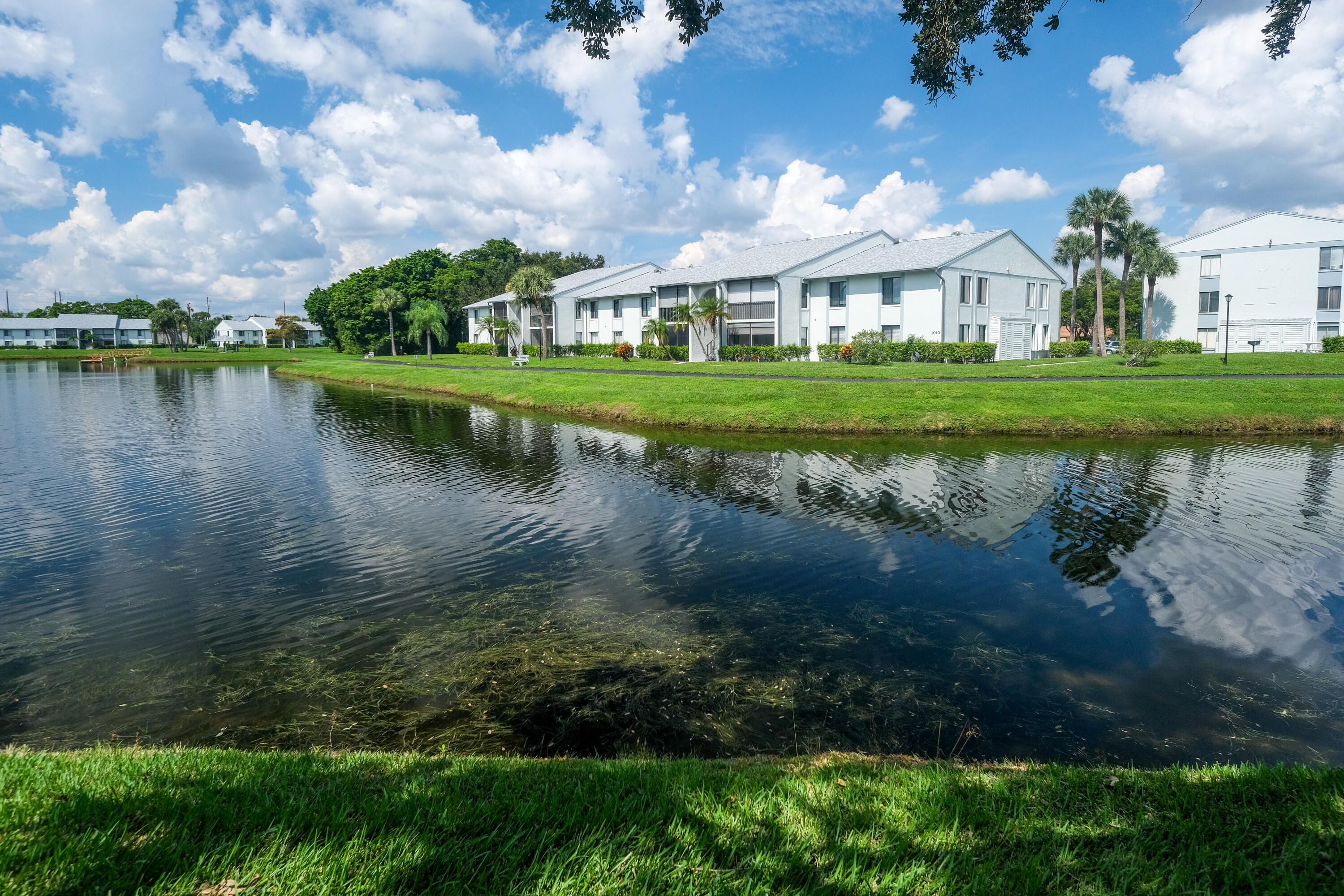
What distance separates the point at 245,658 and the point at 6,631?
10.9 feet

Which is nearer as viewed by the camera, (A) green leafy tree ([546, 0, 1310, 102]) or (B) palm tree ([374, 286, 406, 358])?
(A) green leafy tree ([546, 0, 1310, 102])

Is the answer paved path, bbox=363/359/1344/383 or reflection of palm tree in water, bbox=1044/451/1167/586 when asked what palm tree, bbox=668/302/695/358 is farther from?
reflection of palm tree in water, bbox=1044/451/1167/586

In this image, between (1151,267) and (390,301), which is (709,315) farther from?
(390,301)

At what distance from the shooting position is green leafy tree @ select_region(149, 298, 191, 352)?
430 ft

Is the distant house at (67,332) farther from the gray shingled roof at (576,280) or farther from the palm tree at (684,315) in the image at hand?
the palm tree at (684,315)

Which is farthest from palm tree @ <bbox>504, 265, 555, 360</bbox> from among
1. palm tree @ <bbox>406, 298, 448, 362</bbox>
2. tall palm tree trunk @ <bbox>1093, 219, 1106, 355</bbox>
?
tall palm tree trunk @ <bbox>1093, 219, 1106, 355</bbox>

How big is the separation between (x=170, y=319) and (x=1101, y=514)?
153 m

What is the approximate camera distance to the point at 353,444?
78.1ft

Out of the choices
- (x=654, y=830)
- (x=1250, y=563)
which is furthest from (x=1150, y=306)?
(x=654, y=830)

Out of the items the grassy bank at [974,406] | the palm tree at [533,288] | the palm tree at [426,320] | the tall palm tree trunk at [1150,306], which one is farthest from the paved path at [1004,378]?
the palm tree at [426,320]

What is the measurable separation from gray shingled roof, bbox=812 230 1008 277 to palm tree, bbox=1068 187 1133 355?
8237 mm

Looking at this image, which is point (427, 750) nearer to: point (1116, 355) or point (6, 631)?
point (6, 631)

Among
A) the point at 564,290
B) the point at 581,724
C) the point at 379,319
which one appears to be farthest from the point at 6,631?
the point at 379,319

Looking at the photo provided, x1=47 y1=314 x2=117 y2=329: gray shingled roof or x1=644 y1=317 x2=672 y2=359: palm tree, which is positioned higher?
x1=47 y1=314 x2=117 y2=329: gray shingled roof
